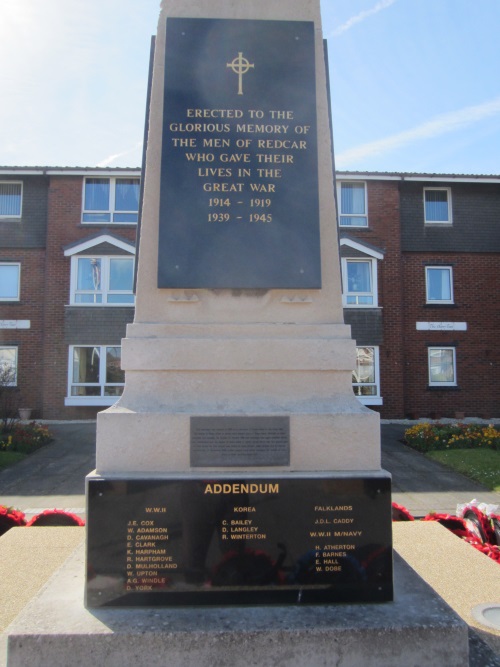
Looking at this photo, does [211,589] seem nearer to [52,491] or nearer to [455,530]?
[455,530]

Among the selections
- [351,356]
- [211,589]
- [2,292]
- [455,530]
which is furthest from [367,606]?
[2,292]

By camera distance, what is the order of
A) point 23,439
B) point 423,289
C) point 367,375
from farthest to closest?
point 423,289 → point 367,375 → point 23,439

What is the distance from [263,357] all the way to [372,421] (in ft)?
2.36

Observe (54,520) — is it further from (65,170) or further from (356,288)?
(65,170)

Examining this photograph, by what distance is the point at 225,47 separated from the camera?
11.3ft

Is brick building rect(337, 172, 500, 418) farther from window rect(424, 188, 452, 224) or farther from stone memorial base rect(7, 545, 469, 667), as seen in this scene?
stone memorial base rect(7, 545, 469, 667)

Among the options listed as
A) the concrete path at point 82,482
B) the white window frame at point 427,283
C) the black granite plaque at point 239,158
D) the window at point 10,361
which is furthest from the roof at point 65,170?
the black granite plaque at point 239,158

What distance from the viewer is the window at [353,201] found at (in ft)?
61.6

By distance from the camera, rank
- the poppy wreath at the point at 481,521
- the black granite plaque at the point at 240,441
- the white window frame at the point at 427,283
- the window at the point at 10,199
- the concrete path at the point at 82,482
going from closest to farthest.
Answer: the black granite plaque at the point at 240,441 < the poppy wreath at the point at 481,521 < the concrete path at the point at 82,482 < the window at the point at 10,199 < the white window frame at the point at 427,283

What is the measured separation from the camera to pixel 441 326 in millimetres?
18750

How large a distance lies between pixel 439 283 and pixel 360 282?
3.01 metres

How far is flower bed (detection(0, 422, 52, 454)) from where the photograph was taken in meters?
12.4

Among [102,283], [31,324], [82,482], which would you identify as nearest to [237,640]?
[82,482]

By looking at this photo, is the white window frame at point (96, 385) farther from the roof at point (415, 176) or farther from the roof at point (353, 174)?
the roof at point (415, 176)
